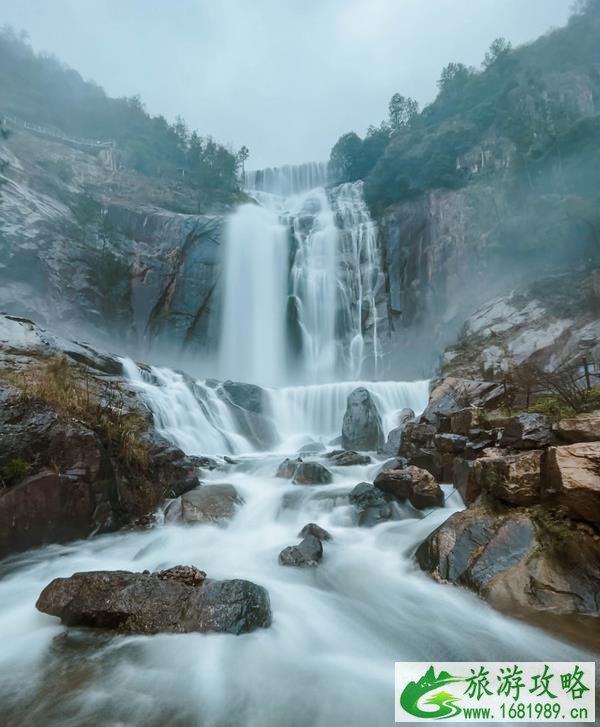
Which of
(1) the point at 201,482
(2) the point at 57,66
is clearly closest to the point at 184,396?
(1) the point at 201,482

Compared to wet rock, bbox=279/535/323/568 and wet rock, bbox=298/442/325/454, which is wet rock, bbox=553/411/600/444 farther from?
wet rock, bbox=298/442/325/454

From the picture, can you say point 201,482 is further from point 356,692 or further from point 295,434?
point 295,434

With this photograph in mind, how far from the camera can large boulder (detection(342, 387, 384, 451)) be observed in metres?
14.3

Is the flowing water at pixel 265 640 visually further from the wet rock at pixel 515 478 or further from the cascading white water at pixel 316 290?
the cascading white water at pixel 316 290

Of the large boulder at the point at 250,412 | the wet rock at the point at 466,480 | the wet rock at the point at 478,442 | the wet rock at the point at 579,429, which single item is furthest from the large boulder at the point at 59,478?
the large boulder at the point at 250,412

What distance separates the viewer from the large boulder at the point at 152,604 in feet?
13.2

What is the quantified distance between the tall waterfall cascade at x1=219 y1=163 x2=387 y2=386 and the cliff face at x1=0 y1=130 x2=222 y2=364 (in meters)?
1.83

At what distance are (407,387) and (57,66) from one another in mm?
50651

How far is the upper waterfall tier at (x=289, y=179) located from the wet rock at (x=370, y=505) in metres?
45.3

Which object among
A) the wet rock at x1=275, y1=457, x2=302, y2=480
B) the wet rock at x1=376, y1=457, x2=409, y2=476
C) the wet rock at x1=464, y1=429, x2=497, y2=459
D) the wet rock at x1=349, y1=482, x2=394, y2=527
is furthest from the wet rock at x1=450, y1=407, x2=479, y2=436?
the wet rock at x1=275, y1=457, x2=302, y2=480

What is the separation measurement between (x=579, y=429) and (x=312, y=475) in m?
5.58

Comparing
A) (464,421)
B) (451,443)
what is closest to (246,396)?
A: (464,421)

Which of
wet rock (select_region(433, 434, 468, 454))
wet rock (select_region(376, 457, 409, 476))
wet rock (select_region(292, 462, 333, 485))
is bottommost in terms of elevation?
wet rock (select_region(292, 462, 333, 485))

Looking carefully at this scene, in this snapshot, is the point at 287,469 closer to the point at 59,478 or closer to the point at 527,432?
the point at 59,478
